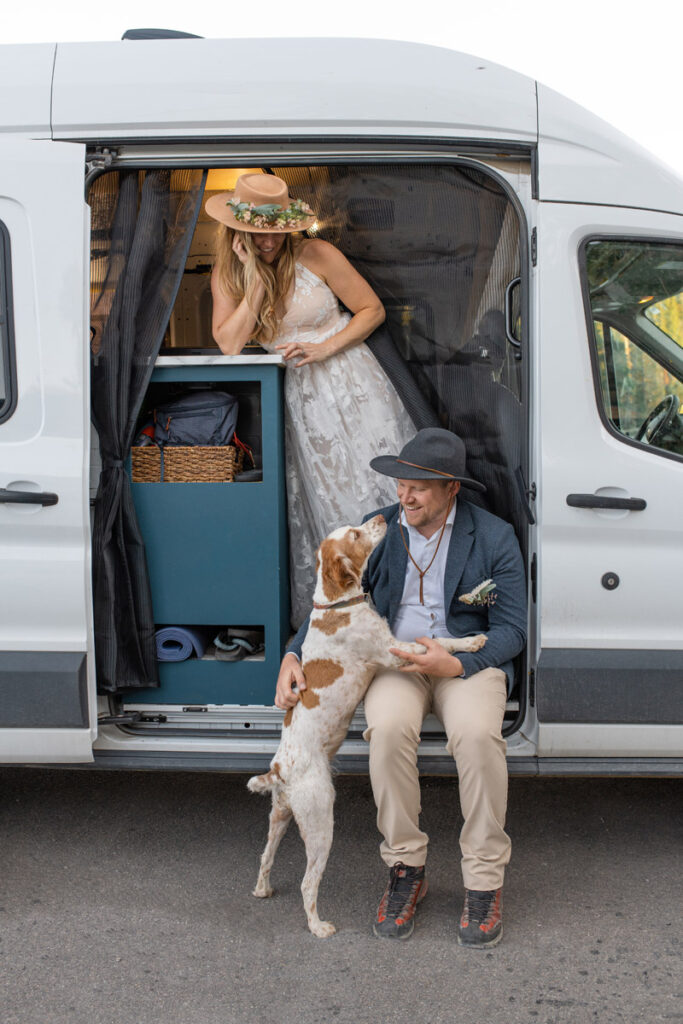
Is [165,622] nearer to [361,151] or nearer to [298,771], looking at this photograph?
[298,771]

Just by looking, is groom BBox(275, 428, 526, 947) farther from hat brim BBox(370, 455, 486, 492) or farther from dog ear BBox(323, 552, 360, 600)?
dog ear BBox(323, 552, 360, 600)

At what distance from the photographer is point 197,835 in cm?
365

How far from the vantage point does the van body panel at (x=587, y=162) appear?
3.11m

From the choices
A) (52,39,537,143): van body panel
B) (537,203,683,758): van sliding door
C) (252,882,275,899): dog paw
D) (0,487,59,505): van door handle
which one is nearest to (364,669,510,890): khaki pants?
(537,203,683,758): van sliding door

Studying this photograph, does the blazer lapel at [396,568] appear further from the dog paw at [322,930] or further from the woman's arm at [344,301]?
the dog paw at [322,930]

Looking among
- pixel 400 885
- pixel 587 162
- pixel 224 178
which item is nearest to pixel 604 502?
pixel 587 162

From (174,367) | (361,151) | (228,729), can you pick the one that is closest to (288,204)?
(361,151)

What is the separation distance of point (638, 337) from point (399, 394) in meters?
0.95

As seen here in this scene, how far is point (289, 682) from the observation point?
3119mm

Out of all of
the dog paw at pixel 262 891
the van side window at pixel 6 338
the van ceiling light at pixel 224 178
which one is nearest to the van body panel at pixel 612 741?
the dog paw at pixel 262 891

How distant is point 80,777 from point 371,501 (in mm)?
1807

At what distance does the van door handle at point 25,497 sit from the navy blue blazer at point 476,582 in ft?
3.11

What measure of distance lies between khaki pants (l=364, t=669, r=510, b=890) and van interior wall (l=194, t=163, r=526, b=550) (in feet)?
2.30

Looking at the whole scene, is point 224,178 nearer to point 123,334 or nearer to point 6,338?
point 123,334
